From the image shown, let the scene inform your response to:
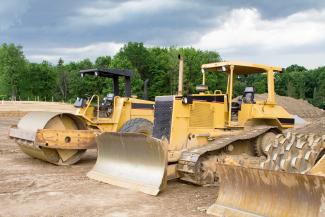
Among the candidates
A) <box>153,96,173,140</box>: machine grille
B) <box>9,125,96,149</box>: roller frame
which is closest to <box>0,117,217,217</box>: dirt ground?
<box>9,125,96,149</box>: roller frame

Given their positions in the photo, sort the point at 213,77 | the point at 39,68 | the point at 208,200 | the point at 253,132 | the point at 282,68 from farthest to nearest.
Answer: the point at 39,68 < the point at 213,77 < the point at 282,68 < the point at 253,132 < the point at 208,200

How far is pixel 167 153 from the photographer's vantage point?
827 centimetres

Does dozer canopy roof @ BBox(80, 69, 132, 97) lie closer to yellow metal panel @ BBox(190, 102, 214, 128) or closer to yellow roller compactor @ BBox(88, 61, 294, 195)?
yellow roller compactor @ BBox(88, 61, 294, 195)

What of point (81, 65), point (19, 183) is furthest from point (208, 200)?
point (81, 65)

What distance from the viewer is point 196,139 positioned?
30.3 ft

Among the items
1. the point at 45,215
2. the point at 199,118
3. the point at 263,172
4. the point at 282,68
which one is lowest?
the point at 45,215

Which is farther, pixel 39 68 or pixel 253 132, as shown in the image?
pixel 39 68

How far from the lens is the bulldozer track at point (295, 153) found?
6906 mm

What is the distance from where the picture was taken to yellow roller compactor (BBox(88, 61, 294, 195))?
336 inches

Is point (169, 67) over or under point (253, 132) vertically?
over

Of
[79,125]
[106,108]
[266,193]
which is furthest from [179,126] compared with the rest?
[106,108]

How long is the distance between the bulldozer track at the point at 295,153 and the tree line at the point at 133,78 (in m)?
42.5

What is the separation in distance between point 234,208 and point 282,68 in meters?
4.82

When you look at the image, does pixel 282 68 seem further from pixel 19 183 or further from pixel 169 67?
pixel 169 67
